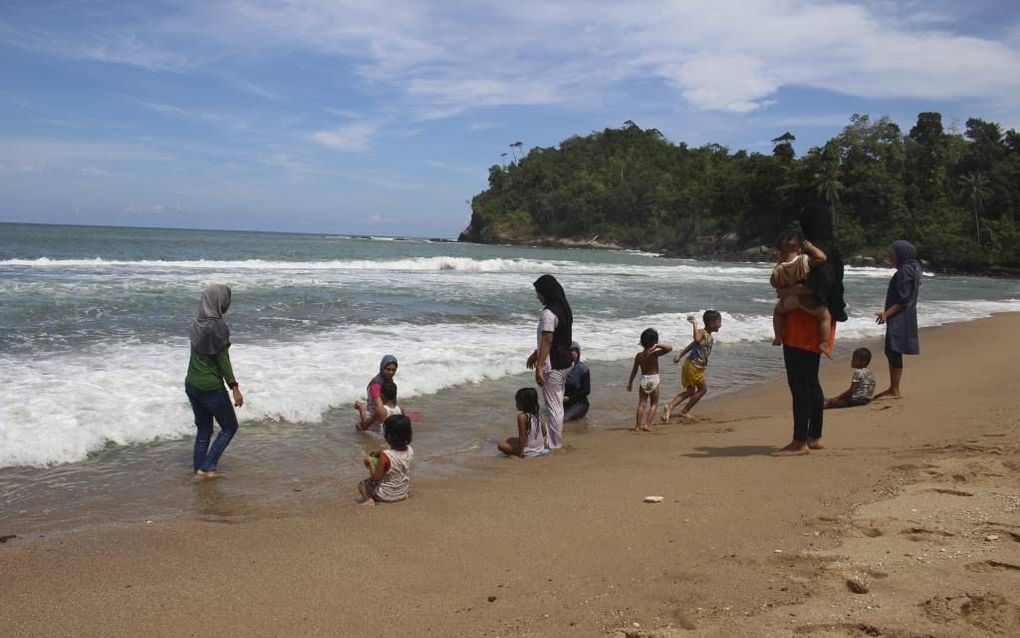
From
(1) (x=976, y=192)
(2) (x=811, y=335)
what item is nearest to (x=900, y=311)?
(2) (x=811, y=335)

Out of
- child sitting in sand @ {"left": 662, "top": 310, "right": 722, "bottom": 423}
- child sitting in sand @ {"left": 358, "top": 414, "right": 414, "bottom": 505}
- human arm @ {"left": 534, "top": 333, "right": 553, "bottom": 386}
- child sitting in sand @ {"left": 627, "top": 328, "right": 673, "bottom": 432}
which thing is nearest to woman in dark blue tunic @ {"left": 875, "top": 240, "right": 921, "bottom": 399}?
child sitting in sand @ {"left": 662, "top": 310, "right": 722, "bottom": 423}

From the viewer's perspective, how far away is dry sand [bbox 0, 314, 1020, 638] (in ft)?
9.19

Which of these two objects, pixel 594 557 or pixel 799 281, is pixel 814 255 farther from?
pixel 594 557

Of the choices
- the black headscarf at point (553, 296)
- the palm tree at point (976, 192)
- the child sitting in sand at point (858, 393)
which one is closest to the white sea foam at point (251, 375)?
the black headscarf at point (553, 296)

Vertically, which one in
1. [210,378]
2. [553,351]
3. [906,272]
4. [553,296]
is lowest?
[210,378]

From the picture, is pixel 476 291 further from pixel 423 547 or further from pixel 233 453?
pixel 423 547

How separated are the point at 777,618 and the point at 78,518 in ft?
13.3

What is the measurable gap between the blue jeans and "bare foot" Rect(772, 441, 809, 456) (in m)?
4.15

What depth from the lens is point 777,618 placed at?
2668 millimetres

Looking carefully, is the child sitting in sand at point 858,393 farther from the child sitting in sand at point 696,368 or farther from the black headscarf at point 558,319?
the black headscarf at point 558,319

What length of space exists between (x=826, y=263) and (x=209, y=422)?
471 cm

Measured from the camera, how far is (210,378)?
18.1 feet

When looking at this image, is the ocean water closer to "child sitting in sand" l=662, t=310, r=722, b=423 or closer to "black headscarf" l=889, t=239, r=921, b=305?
"child sitting in sand" l=662, t=310, r=722, b=423

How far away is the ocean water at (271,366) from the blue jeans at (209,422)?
0.70 feet
